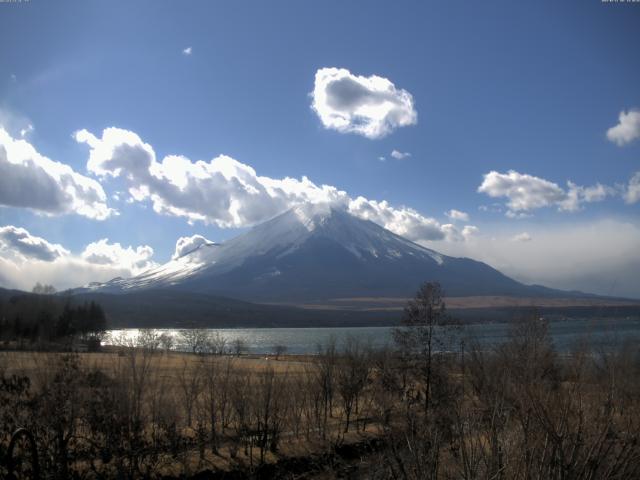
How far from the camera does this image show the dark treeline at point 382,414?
673cm

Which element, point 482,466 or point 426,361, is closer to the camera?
point 482,466

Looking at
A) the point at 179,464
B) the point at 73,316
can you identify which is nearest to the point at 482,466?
the point at 179,464

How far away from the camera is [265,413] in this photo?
21672 millimetres

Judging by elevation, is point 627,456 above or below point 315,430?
above

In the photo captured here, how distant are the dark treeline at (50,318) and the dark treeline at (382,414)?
2028 inches

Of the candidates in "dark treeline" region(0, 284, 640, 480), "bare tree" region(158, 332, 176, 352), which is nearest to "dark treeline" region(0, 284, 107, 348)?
"bare tree" region(158, 332, 176, 352)

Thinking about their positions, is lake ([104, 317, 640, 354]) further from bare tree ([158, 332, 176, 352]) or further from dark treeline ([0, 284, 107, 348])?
dark treeline ([0, 284, 107, 348])

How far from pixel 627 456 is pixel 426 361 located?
22454mm

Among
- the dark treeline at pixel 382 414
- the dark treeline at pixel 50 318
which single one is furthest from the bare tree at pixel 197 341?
the dark treeline at pixel 382 414

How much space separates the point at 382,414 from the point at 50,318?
7346cm

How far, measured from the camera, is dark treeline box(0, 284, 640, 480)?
6.73 m

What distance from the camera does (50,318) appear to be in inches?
3105

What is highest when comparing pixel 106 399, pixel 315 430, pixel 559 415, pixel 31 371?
pixel 559 415

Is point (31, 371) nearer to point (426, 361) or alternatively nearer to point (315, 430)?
point (315, 430)
